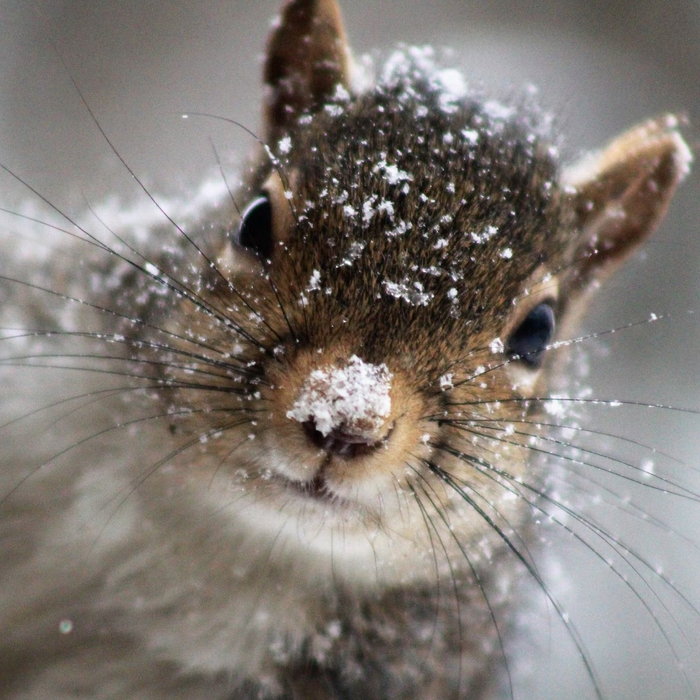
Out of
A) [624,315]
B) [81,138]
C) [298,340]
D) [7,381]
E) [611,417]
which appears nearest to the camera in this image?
[298,340]

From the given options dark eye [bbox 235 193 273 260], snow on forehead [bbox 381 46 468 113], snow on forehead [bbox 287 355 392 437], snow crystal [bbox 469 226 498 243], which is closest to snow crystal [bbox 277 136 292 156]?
dark eye [bbox 235 193 273 260]

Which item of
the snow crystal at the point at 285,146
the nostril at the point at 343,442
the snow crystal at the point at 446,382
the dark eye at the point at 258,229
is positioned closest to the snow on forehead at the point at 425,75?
the snow crystal at the point at 285,146

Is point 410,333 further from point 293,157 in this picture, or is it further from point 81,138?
point 81,138

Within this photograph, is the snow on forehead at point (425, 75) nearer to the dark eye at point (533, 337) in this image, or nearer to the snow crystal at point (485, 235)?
the snow crystal at point (485, 235)

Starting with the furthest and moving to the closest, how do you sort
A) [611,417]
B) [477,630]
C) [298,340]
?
1. [611,417]
2. [477,630]
3. [298,340]

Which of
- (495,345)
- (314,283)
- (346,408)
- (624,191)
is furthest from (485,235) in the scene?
(624,191)

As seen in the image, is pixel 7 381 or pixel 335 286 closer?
pixel 335 286

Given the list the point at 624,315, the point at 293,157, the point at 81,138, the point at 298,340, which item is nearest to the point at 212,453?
the point at 298,340
